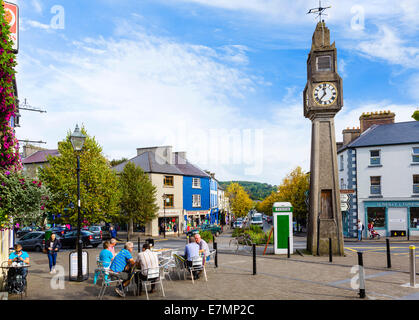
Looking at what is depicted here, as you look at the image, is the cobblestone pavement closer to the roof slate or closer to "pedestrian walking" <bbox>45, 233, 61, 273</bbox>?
"pedestrian walking" <bbox>45, 233, 61, 273</bbox>

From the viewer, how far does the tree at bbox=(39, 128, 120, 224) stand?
2575 centimetres

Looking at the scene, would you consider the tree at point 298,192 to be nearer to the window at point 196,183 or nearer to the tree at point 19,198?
the window at point 196,183

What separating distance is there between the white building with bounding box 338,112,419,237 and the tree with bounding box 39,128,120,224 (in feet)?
74.6

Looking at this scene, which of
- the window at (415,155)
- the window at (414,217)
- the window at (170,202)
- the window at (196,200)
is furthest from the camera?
the window at (196,200)

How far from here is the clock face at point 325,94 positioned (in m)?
17.6

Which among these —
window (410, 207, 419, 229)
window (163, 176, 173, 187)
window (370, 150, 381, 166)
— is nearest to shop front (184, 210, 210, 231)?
window (163, 176, 173, 187)

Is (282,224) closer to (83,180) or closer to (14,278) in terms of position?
(14,278)

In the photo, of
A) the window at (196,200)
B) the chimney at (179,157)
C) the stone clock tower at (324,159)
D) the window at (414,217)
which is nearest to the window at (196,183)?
the window at (196,200)

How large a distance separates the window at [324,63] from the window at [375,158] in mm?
17495

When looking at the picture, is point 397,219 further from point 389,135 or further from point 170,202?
point 170,202

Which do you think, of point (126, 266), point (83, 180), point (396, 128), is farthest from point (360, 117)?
point (126, 266)

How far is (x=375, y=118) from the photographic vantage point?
118 ft
